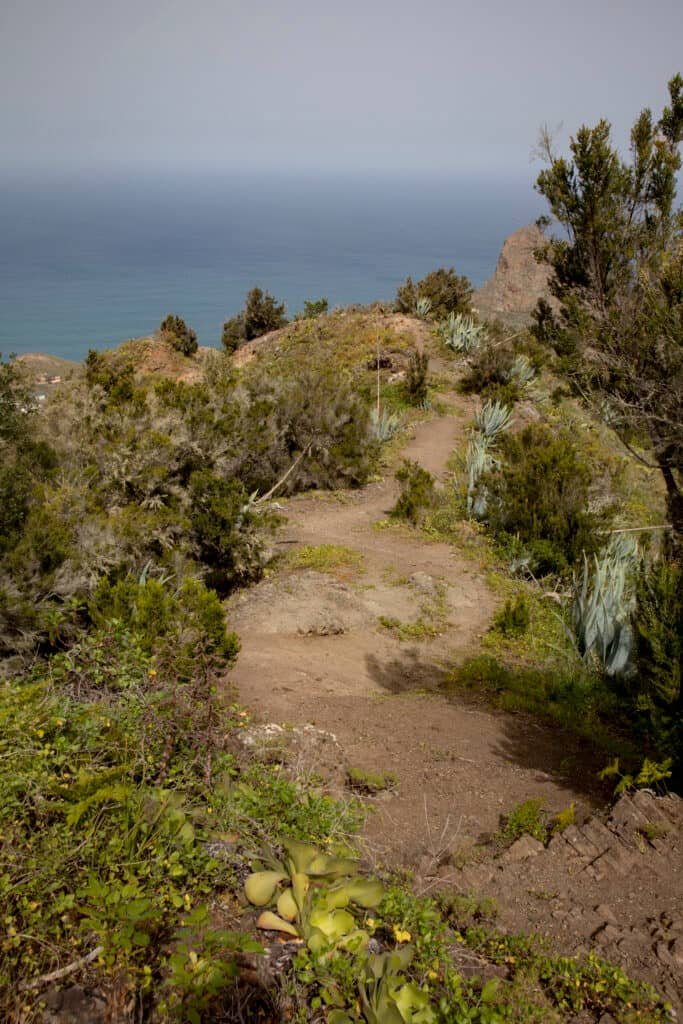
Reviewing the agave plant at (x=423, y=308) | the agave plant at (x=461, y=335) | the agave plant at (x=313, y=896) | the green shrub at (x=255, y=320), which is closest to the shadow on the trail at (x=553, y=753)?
the agave plant at (x=313, y=896)

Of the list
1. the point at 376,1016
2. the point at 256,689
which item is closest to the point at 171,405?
the point at 256,689

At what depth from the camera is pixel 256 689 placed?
17.1 ft

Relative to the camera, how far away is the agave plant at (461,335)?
1953 centimetres

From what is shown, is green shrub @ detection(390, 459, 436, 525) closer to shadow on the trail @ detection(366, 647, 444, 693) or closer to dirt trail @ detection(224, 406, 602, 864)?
dirt trail @ detection(224, 406, 602, 864)

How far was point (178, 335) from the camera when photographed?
25.2 metres

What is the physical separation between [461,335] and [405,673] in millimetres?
15591

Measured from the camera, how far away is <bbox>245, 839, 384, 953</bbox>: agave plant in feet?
7.77

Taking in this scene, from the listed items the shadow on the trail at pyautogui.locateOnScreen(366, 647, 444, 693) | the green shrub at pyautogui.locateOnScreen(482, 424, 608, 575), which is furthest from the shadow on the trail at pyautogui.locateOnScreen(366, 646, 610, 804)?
the green shrub at pyautogui.locateOnScreen(482, 424, 608, 575)

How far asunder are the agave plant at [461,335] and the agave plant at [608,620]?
46.3ft

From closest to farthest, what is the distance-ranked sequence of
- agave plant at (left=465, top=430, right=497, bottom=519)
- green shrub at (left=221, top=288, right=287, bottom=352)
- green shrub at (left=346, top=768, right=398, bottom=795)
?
green shrub at (left=346, top=768, right=398, bottom=795)
agave plant at (left=465, top=430, right=497, bottom=519)
green shrub at (left=221, top=288, right=287, bottom=352)

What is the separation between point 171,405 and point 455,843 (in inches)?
255

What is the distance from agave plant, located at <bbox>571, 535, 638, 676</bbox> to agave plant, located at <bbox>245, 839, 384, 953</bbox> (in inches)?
137

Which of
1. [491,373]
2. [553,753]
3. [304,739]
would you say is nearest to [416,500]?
[553,753]

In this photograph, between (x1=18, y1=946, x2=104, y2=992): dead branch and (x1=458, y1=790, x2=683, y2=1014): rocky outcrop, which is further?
(x1=458, y1=790, x2=683, y2=1014): rocky outcrop
